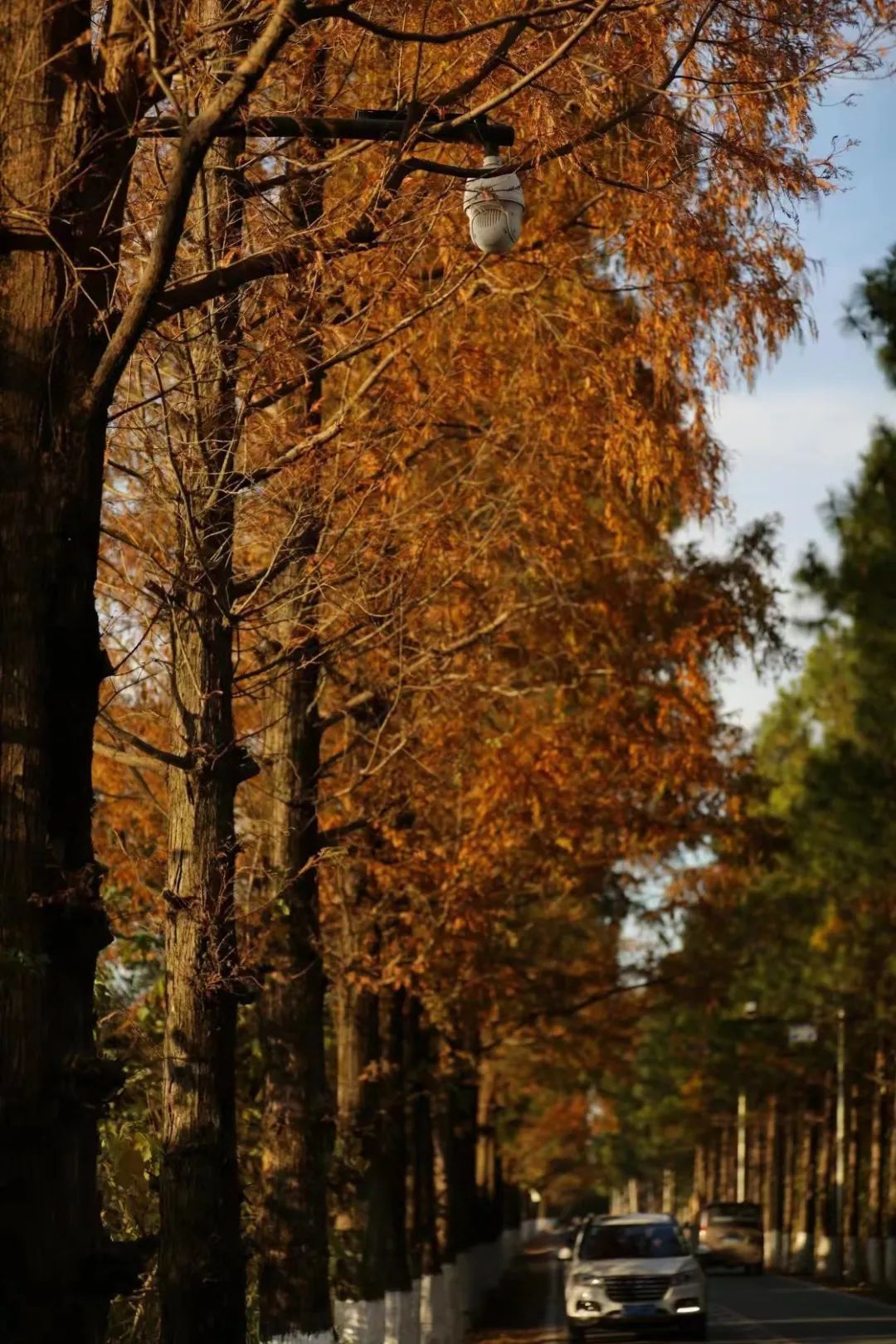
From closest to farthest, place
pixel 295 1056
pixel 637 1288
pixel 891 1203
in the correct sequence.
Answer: pixel 295 1056
pixel 637 1288
pixel 891 1203

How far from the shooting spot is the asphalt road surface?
29109 mm

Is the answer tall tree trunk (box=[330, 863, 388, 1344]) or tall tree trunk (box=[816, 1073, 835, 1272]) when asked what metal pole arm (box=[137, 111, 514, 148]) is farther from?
tall tree trunk (box=[816, 1073, 835, 1272])

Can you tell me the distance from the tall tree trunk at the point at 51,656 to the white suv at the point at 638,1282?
23.4 m

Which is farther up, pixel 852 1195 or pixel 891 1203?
pixel 852 1195

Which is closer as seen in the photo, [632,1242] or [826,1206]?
[632,1242]

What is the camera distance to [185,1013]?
11.0 metres

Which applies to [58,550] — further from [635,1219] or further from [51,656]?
[635,1219]

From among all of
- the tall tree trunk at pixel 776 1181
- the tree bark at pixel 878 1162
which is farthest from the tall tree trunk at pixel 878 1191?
the tall tree trunk at pixel 776 1181

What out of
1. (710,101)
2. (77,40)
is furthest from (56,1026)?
(710,101)

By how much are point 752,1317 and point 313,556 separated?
2599 cm

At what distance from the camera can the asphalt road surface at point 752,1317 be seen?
29.1 m

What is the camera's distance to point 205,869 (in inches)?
445

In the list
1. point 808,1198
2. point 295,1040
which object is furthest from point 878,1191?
point 295,1040

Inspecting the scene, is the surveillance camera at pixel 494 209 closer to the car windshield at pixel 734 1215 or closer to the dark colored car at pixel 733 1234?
the dark colored car at pixel 733 1234
